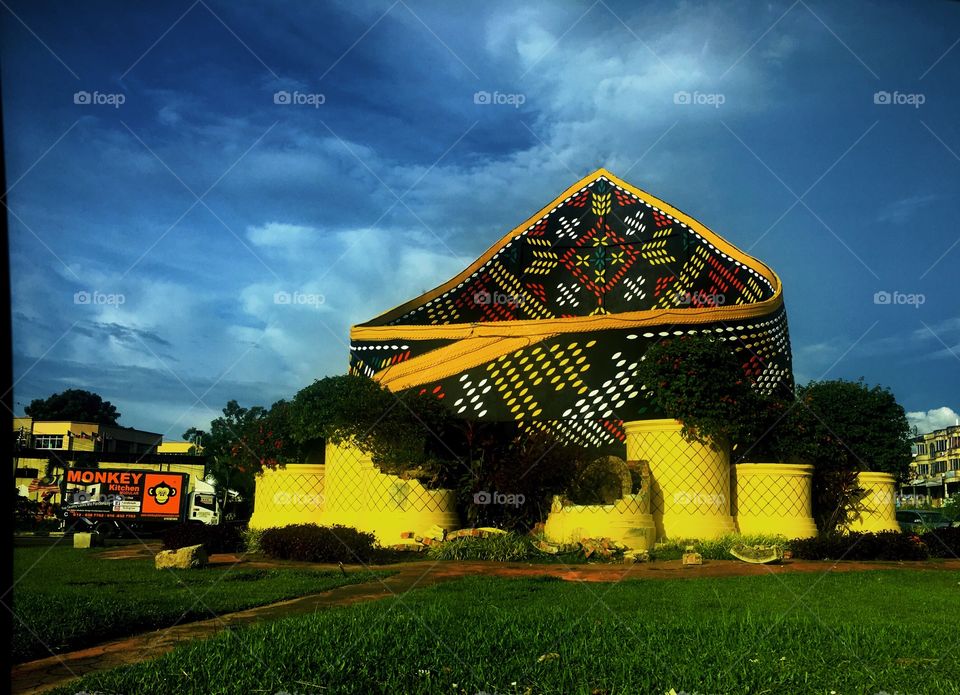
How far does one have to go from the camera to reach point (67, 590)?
876 centimetres

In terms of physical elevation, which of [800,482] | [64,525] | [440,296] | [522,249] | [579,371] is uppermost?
[522,249]

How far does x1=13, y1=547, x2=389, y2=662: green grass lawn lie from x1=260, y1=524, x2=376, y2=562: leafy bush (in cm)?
167

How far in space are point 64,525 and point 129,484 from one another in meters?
2.05

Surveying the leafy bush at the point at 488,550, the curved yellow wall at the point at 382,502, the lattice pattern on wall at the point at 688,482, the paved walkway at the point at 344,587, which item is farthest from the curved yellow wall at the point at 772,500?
the curved yellow wall at the point at 382,502

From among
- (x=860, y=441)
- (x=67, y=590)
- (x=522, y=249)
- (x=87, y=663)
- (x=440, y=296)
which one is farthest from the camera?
(x=522, y=249)

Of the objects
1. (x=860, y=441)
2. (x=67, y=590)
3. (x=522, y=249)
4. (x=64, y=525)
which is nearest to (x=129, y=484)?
(x=64, y=525)

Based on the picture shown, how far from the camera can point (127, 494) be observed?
2294 centimetres

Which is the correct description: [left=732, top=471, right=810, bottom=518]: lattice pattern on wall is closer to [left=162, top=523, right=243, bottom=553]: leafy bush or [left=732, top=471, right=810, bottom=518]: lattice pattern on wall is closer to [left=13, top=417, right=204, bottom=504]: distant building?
[left=162, top=523, right=243, bottom=553]: leafy bush

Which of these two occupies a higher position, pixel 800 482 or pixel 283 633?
pixel 800 482

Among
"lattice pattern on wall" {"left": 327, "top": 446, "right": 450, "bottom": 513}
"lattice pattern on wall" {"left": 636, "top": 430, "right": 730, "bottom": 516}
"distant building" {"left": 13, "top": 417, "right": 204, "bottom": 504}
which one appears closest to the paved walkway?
"lattice pattern on wall" {"left": 636, "top": 430, "right": 730, "bottom": 516}

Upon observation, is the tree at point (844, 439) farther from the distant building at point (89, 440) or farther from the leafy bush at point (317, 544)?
the distant building at point (89, 440)

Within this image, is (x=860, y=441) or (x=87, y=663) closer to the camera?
(x=87, y=663)

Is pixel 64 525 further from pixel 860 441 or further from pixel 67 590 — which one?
pixel 860 441

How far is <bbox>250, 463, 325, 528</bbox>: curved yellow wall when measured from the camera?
1775 centimetres
